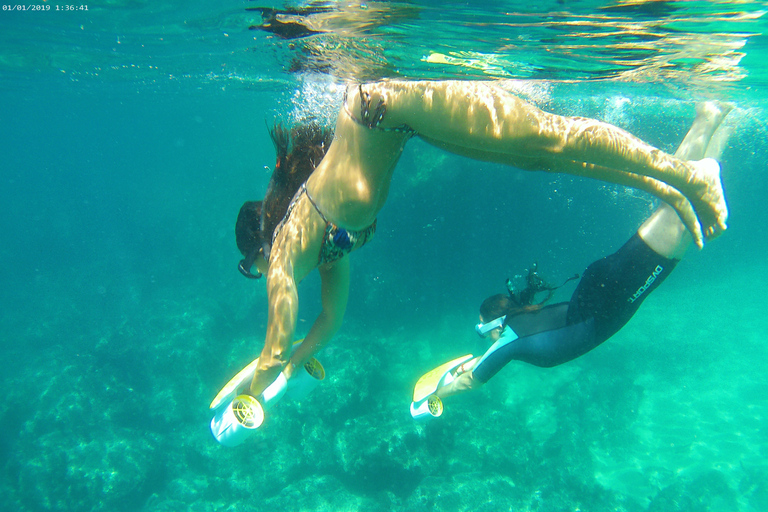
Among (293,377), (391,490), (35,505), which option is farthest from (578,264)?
(35,505)

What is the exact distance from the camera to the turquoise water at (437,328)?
7.35 metres

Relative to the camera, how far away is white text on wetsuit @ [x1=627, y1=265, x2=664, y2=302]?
380 cm

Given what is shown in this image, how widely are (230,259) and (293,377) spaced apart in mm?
15235

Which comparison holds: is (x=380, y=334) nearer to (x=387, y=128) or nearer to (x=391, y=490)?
(x=391, y=490)

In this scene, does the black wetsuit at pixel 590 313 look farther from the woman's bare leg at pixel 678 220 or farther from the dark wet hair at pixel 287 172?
the dark wet hair at pixel 287 172

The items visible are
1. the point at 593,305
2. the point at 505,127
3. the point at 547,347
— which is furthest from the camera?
the point at 547,347

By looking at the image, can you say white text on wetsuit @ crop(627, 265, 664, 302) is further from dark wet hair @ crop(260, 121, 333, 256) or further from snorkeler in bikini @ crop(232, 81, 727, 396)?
dark wet hair @ crop(260, 121, 333, 256)

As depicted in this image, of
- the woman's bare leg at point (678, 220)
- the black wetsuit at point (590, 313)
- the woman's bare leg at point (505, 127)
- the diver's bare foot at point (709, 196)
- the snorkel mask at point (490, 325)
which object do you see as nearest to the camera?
the woman's bare leg at point (505, 127)

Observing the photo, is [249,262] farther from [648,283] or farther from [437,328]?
[437,328]

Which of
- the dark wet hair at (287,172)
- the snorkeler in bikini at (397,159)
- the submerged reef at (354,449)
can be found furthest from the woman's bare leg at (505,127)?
the submerged reef at (354,449)

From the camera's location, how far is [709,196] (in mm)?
2252

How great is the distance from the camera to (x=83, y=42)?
36.8 feet

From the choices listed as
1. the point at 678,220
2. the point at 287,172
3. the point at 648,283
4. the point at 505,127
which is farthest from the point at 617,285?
the point at 287,172

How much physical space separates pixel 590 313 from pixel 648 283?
64 cm
